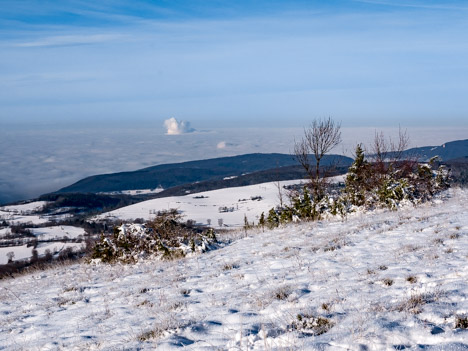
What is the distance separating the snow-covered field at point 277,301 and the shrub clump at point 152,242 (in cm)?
276

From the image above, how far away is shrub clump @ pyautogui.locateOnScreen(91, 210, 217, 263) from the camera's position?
1627 centimetres

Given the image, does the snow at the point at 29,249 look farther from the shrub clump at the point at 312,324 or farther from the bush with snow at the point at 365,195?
the shrub clump at the point at 312,324

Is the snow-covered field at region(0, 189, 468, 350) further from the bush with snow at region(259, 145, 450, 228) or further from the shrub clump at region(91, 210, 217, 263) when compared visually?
the bush with snow at region(259, 145, 450, 228)

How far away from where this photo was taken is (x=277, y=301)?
7.09m

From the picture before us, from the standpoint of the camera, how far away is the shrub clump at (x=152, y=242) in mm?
16270

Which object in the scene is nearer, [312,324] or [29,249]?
[312,324]

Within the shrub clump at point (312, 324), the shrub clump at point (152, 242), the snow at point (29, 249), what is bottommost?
the snow at point (29, 249)

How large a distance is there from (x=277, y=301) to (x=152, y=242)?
11193 millimetres

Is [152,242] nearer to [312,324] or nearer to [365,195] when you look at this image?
[312,324]

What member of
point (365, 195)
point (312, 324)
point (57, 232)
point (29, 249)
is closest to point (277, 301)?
point (312, 324)

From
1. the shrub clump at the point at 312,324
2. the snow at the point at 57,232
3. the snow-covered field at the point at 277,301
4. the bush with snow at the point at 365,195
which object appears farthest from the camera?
the snow at the point at 57,232

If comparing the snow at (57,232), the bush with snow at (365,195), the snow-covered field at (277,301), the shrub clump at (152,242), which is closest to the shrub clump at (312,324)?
the snow-covered field at (277,301)

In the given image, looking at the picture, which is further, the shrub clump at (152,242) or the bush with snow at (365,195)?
the bush with snow at (365,195)

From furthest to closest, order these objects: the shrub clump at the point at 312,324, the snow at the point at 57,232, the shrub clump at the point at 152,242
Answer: the snow at the point at 57,232
the shrub clump at the point at 152,242
the shrub clump at the point at 312,324
